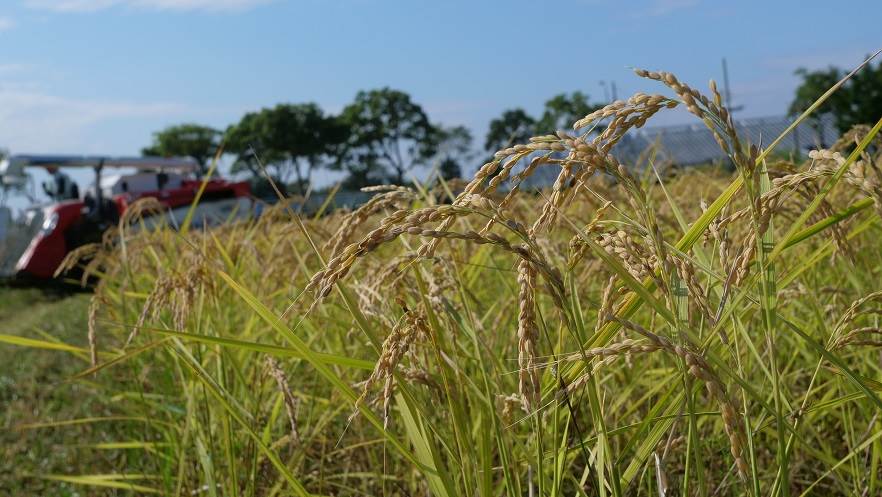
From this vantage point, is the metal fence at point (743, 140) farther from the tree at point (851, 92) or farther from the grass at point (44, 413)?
the tree at point (851, 92)

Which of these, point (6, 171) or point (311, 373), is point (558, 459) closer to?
point (311, 373)

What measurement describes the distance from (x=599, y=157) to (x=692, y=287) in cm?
23

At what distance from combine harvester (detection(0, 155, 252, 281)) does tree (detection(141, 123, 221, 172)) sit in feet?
173

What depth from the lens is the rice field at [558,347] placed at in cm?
87

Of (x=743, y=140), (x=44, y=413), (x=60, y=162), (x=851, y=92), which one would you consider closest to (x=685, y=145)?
(x=743, y=140)

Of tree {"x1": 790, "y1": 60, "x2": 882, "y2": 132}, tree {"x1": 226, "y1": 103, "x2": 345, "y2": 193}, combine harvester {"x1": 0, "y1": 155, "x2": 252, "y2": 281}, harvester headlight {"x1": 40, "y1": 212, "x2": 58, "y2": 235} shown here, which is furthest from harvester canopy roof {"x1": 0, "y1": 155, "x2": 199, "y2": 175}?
tree {"x1": 226, "y1": 103, "x2": 345, "y2": 193}

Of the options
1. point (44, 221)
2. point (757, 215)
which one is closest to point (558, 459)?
point (757, 215)

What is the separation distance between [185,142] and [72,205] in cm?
5760

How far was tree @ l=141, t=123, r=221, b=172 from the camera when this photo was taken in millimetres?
69188

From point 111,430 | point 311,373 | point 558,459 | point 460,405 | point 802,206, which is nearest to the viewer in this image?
point 558,459

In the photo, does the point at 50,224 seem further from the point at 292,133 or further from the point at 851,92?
the point at 292,133

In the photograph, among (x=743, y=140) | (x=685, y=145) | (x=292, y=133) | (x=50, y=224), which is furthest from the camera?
(x=292, y=133)

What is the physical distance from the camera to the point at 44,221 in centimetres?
1441

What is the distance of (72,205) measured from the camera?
47.9 feet
